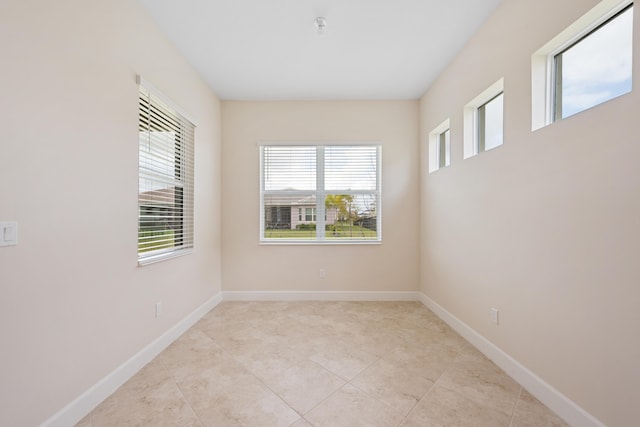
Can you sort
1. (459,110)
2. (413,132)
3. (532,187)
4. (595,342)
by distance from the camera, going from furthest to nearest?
1. (413,132)
2. (459,110)
3. (532,187)
4. (595,342)

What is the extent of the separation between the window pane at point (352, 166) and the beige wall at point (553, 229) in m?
1.28

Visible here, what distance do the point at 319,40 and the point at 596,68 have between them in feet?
6.56

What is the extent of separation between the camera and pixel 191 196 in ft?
9.66

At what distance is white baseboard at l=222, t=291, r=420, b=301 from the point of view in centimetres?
367

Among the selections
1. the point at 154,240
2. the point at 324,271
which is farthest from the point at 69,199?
the point at 324,271

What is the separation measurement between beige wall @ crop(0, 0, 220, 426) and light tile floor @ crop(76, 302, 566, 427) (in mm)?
410

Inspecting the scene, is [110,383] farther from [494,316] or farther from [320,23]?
[320,23]

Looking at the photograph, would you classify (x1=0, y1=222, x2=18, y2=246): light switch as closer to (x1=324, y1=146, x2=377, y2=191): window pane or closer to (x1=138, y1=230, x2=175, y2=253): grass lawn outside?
(x1=138, y1=230, x2=175, y2=253): grass lawn outside

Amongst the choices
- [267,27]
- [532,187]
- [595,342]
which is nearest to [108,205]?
[267,27]

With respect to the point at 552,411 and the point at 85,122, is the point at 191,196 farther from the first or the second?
the point at 552,411

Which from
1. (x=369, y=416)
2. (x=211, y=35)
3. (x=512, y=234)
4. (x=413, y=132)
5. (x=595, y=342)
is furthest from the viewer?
(x=413, y=132)

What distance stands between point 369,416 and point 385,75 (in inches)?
126

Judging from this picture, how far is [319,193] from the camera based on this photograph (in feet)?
12.5

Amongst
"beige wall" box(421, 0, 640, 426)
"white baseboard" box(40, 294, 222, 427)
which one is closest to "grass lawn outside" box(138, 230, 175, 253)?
"white baseboard" box(40, 294, 222, 427)
